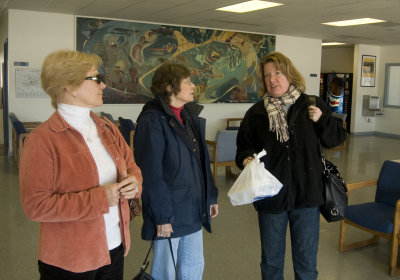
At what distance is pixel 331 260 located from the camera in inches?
142

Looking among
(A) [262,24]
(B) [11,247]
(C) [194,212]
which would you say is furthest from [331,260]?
(A) [262,24]

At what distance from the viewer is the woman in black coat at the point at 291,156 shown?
2262mm

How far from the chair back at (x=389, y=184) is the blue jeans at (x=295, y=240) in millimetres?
1816

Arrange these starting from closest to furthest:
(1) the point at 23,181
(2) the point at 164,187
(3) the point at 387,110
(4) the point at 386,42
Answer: (1) the point at 23,181 → (2) the point at 164,187 → (4) the point at 386,42 → (3) the point at 387,110

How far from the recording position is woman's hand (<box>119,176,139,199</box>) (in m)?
1.67

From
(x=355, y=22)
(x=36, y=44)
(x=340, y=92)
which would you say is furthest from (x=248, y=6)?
(x=340, y=92)

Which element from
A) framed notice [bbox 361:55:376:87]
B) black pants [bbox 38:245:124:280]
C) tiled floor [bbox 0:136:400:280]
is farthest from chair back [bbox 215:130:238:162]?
framed notice [bbox 361:55:376:87]

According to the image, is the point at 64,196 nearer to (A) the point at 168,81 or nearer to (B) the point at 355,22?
(A) the point at 168,81

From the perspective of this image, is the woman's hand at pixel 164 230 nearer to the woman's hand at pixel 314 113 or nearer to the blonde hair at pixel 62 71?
the blonde hair at pixel 62 71

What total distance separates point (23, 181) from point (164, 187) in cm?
76

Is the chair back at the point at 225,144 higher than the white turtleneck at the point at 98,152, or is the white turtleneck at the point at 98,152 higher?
the white turtleneck at the point at 98,152

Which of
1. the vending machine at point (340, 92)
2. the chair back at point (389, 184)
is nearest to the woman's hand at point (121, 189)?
the chair back at point (389, 184)

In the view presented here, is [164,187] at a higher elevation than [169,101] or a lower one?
lower

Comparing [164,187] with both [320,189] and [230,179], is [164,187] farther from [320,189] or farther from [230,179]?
[230,179]
